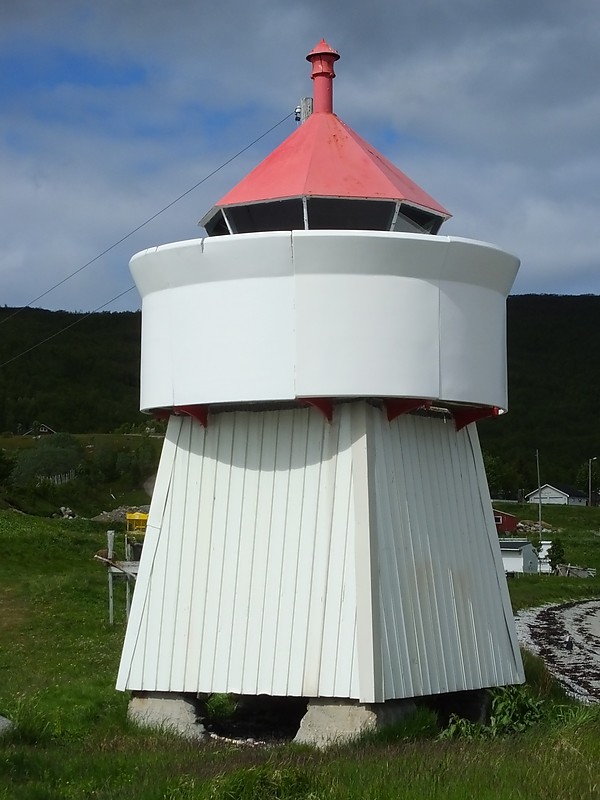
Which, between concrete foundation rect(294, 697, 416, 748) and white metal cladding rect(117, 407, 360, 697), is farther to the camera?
white metal cladding rect(117, 407, 360, 697)

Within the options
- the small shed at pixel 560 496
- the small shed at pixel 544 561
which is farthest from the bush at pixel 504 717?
the small shed at pixel 560 496

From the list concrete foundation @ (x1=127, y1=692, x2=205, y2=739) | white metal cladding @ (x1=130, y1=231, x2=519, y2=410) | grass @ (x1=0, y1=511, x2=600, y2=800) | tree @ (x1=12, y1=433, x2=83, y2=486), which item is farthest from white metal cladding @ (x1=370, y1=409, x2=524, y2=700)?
tree @ (x1=12, y1=433, x2=83, y2=486)

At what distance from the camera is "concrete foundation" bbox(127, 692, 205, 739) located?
13.7 metres

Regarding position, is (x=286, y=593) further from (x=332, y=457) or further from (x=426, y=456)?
(x=426, y=456)

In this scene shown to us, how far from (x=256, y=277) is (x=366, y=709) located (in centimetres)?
486

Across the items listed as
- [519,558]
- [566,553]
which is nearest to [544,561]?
[519,558]

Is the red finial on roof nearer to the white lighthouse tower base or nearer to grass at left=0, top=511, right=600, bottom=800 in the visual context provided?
the white lighthouse tower base

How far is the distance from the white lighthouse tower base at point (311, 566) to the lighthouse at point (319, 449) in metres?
0.02

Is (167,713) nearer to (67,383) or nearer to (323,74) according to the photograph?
(323,74)

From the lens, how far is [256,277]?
13328 millimetres

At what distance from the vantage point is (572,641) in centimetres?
3525

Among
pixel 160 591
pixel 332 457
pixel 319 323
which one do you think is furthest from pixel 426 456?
pixel 160 591

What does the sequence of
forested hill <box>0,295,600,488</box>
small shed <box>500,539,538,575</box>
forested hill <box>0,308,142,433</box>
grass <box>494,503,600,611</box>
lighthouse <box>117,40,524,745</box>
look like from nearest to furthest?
1. lighthouse <box>117,40,524,745</box>
2. grass <box>494,503,600,611</box>
3. small shed <box>500,539,538,575</box>
4. forested hill <box>0,308,142,433</box>
5. forested hill <box>0,295,600,488</box>

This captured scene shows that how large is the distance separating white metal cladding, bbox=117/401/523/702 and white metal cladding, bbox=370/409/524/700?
0.02 metres
